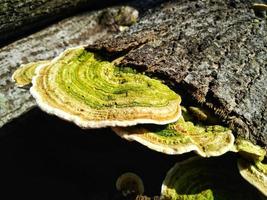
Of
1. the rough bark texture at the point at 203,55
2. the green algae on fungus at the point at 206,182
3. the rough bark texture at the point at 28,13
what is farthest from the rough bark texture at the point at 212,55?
the rough bark texture at the point at 28,13

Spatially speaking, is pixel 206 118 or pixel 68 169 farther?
pixel 68 169

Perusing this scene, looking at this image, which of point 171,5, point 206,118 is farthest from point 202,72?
point 171,5

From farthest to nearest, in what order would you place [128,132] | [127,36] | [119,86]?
[127,36], [119,86], [128,132]

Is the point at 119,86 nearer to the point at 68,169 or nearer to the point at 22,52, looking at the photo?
the point at 68,169

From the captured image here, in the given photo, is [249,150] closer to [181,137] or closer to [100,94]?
[181,137]

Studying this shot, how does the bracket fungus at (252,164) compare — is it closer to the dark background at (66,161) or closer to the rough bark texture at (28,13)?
the dark background at (66,161)

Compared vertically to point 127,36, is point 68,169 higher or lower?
lower

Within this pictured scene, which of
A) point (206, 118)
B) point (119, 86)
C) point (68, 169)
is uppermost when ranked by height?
point (119, 86)

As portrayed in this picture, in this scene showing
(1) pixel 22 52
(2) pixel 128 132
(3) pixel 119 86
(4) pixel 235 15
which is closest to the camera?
(2) pixel 128 132
